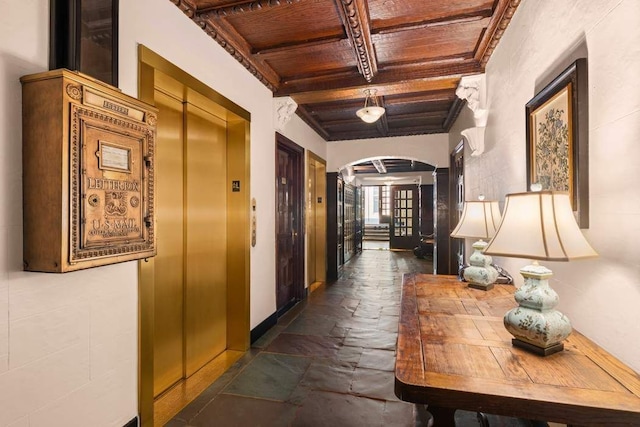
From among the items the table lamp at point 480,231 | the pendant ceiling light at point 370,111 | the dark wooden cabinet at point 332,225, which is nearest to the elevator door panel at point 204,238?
the pendant ceiling light at point 370,111

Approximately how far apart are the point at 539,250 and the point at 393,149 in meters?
4.88

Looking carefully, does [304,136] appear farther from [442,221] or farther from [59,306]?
[59,306]

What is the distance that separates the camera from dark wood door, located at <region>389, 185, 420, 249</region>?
436 inches

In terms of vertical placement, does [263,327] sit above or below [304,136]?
below

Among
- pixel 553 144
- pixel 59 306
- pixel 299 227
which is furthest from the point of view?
pixel 299 227

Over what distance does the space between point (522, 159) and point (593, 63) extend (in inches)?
34.0

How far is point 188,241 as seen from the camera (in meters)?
2.64

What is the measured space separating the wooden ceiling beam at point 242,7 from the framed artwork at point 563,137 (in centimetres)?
160

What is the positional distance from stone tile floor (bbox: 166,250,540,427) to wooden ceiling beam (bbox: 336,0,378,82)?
2.66m

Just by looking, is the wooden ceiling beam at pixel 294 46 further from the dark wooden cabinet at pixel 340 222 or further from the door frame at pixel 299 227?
the dark wooden cabinet at pixel 340 222

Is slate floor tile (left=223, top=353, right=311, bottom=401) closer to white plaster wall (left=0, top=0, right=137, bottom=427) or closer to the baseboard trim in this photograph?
the baseboard trim

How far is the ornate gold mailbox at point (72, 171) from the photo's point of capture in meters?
1.26

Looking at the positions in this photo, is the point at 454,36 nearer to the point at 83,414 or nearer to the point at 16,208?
the point at 16,208

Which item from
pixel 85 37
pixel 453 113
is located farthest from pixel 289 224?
pixel 85 37
